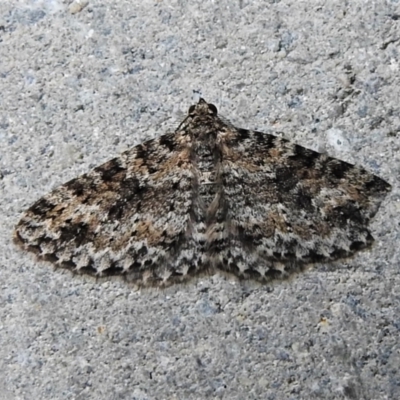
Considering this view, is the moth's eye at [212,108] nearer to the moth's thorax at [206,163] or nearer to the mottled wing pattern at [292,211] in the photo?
the moth's thorax at [206,163]

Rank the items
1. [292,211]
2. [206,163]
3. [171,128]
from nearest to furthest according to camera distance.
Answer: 1. [292,211]
2. [206,163]
3. [171,128]

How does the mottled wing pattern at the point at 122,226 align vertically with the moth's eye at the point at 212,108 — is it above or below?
below

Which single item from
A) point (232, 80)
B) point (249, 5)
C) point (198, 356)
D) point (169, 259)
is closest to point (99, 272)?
point (169, 259)

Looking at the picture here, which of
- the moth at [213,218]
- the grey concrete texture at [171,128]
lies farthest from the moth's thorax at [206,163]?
the grey concrete texture at [171,128]

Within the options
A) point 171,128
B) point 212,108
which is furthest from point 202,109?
point 171,128

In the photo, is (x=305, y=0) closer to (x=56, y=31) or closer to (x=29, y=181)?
(x=56, y=31)

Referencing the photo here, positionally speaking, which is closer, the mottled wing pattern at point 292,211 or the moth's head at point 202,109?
the mottled wing pattern at point 292,211

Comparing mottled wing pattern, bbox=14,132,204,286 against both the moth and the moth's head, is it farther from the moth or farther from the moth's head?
the moth's head

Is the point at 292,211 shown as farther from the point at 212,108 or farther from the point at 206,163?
the point at 212,108
